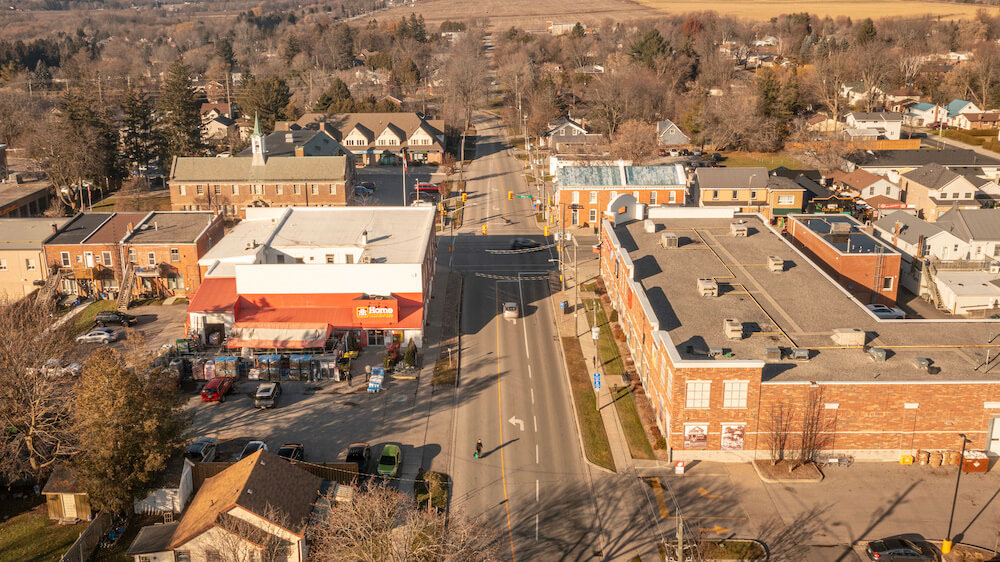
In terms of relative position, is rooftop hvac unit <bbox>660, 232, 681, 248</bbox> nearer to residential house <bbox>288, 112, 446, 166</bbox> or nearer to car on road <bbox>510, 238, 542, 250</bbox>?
car on road <bbox>510, 238, 542, 250</bbox>

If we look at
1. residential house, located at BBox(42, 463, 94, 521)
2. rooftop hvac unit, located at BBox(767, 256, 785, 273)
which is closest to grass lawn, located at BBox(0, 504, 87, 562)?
residential house, located at BBox(42, 463, 94, 521)

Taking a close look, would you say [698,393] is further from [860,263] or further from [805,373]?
[860,263]

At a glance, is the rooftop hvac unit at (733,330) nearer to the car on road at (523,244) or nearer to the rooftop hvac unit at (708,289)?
the rooftop hvac unit at (708,289)

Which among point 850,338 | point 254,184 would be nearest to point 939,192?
point 850,338

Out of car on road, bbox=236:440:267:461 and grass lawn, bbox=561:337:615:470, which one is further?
grass lawn, bbox=561:337:615:470

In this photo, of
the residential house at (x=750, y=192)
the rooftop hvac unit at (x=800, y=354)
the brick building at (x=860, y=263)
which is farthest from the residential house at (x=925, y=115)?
the rooftop hvac unit at (x=800, y=354)

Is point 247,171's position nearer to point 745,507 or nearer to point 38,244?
point 38,244

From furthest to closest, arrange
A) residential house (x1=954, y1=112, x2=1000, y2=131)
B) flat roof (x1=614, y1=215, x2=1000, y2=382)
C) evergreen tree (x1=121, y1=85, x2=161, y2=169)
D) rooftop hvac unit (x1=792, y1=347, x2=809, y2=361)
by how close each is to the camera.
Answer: residential house (x1=954, y1=112, x2=1000, y2=131) → evergreen tree (x1=121, y1=85, x2=161, y2=169) → rooftop hvac unit (x1=792, y1=347, x2=809, y2=361) → flat roof (x1=614, y1=215, x2=1000, y2=382)
